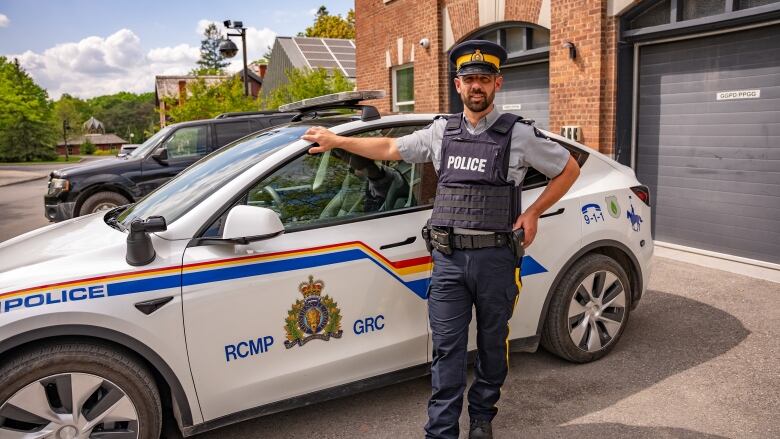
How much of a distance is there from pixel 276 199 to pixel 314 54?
36516 millimetres

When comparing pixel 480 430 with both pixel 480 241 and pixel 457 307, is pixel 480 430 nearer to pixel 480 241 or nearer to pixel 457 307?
pixel 457 307

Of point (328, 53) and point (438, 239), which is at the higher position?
point (328, 53)

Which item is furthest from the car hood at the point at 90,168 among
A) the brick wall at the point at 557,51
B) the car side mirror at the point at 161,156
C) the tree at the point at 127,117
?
the tree at the point at 127,117

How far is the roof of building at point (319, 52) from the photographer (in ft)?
121

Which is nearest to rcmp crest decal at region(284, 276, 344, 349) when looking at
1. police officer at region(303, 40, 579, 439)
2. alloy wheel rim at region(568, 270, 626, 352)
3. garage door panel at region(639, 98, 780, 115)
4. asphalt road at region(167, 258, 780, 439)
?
police officer at region(303, 40, 579, 439)

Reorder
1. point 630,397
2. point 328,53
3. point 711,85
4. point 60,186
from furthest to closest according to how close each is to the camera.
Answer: point 328,53 → point 60,186 → point 711,85 → point 630,397

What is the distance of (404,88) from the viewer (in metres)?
14.2

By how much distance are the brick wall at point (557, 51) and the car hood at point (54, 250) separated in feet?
22.3

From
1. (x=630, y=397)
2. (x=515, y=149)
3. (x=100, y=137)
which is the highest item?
(x=100, y=137)

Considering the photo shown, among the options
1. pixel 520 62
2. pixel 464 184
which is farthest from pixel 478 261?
pixel 520 62

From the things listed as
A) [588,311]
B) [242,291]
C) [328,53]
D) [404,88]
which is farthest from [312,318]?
[328,53]

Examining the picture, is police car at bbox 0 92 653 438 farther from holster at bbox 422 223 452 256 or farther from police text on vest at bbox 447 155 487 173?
police text on vest at bbox 447 155 487 173

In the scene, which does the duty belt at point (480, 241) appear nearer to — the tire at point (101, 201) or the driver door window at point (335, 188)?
the driver door window at point (335, 188)

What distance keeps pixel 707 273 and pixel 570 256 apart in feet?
11.3
